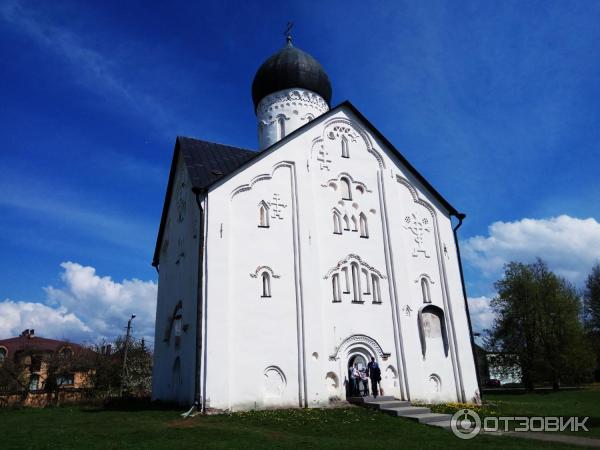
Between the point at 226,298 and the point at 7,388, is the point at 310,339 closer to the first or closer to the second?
the point at 226,298

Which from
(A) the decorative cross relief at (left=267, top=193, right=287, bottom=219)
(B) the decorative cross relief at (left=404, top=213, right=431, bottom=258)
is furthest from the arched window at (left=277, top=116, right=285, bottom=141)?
(B) the decorative cross relief at (left=404, top=213, right=431, bottom=258)

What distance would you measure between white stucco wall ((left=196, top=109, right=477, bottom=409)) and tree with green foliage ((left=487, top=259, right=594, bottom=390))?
1717 cm

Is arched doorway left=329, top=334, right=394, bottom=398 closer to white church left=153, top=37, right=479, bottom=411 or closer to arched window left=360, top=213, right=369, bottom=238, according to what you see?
white church left=153, top=37, right=479, bottom=411

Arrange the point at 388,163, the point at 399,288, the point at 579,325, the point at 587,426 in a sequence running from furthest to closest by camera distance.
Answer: the point at 579,325
the point at 388,163
the point at 399,288
the point at 587,426

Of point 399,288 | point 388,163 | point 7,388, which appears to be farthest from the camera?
point 7,388

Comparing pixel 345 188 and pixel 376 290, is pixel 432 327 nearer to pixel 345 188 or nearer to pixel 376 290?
pixel 376 290

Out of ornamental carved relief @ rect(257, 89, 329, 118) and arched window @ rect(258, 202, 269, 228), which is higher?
ornamental carved relief @ rect(257, 89, 329, 118)

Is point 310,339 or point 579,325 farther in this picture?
point 579,325

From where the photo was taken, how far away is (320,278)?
16.2 metres

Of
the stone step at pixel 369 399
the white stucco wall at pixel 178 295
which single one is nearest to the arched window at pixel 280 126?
Result: the white stucco wall at pixel 178 295

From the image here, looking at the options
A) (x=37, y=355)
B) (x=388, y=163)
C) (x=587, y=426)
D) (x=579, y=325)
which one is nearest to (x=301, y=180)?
(x=388, y=163)

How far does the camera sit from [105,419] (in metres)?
12.6

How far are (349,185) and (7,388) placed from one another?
2127 cm

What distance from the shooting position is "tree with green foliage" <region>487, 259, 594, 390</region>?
31.2m
